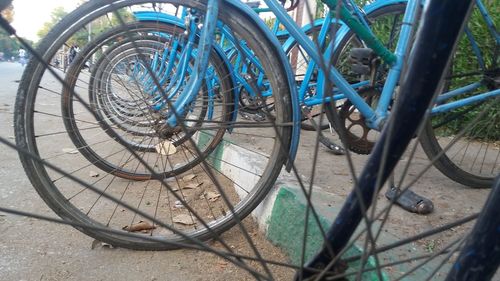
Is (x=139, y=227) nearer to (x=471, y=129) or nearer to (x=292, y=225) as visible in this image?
(x=292, y=225)

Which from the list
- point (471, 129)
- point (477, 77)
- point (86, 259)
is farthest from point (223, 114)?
point (477, 77)

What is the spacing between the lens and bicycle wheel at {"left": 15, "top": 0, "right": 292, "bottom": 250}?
4.88 ft

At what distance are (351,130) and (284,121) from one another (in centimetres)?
76

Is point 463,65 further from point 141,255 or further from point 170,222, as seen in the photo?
point 141,255

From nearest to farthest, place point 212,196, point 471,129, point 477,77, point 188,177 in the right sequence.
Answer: point 471,129
point 212,196
point 188,177
point 477,77

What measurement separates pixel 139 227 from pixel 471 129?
170 cm

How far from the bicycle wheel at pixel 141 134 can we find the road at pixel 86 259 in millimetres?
82

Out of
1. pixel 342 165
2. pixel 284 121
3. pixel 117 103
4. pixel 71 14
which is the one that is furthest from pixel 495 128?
pixel 71 14

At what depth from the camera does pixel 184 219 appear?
6.56ft

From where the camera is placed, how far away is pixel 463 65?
326cm

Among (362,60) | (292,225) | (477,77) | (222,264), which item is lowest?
(222,264)

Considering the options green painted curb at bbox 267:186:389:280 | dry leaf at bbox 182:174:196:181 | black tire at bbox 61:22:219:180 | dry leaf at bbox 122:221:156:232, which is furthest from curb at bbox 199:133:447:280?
dry leaf at bbox 182:174:196:181

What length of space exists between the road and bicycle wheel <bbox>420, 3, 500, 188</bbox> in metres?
0.90

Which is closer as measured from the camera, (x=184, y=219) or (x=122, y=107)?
(x=184, y=219)
